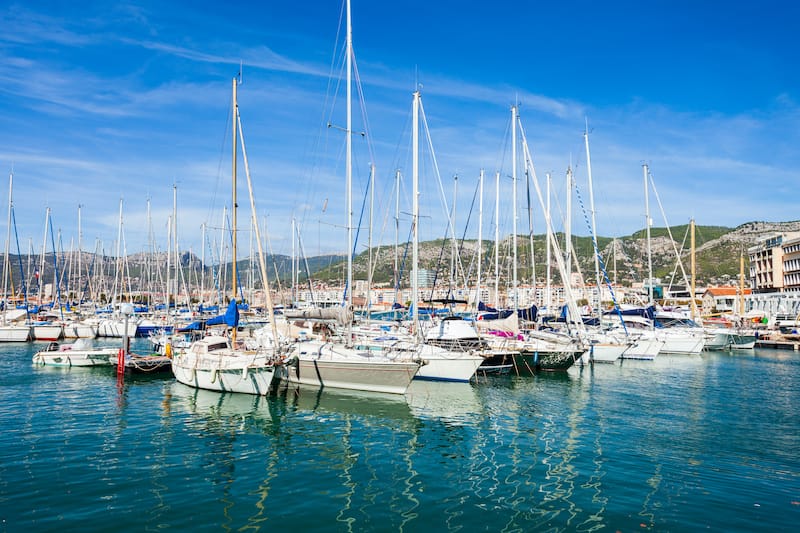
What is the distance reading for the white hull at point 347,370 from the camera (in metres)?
26.2

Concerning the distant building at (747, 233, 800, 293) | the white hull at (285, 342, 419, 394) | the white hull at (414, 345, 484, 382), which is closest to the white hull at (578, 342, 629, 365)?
the white hull at (414, 345, 484, 382)

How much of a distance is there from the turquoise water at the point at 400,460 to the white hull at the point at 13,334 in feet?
108

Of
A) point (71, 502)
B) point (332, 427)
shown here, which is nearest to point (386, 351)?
point (332, 427)

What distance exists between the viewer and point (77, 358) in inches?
1474

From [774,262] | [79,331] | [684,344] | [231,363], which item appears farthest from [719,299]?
[231,363]

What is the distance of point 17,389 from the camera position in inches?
1133

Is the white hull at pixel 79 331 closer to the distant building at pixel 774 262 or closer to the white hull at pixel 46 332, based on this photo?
the white hull at pixel 46 332

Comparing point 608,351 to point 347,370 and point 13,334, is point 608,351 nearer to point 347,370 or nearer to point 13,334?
point 347,370

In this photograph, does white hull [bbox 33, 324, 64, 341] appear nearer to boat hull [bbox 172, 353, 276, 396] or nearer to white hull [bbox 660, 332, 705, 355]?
boat hull [bbox 172, 353, 276, 396]

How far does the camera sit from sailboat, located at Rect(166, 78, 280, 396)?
25.8 metres

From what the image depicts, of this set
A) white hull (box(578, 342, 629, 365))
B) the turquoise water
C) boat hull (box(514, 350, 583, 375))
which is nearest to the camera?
the turquoise water

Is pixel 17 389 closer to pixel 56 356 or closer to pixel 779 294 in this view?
pixel 56 356

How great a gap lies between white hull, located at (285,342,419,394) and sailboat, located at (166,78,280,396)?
200 centimetres

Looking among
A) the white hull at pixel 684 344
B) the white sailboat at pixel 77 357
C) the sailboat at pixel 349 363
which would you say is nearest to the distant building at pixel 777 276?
the white hull at pixel 684 344
